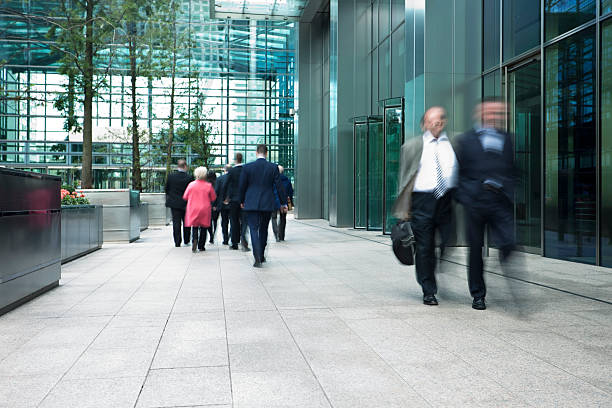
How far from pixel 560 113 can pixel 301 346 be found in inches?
303

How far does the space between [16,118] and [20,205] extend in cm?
3677

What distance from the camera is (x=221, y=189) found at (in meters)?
12.3

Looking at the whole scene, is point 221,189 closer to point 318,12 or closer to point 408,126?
point 408,126

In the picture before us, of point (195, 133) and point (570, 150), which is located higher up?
point (195, 133)

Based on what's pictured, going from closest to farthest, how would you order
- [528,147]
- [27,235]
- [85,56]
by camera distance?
[27,235] → [528,147] → [85,56]

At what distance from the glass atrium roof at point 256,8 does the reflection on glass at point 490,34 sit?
1184 centimetres

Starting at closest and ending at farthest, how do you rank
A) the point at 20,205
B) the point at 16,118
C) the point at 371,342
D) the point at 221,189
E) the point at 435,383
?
the point at 435,383 < the point at 371,342 < the point at 20,205 < the point at 221,189 < the point at 16,118

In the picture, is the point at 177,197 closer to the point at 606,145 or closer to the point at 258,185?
the point at 258,185

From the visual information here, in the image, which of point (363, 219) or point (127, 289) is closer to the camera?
point (127, 289)

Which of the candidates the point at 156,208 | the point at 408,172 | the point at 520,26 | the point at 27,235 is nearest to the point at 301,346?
the point at 408,172

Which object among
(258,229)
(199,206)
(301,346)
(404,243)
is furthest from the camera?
(199,206)

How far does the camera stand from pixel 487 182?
16.8 ft

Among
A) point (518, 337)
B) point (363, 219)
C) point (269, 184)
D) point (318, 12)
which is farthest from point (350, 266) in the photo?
point (318, 12)

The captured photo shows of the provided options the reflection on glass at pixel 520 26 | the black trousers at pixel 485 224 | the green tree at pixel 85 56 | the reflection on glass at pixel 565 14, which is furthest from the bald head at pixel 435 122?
the green tree at pixel 85 56
